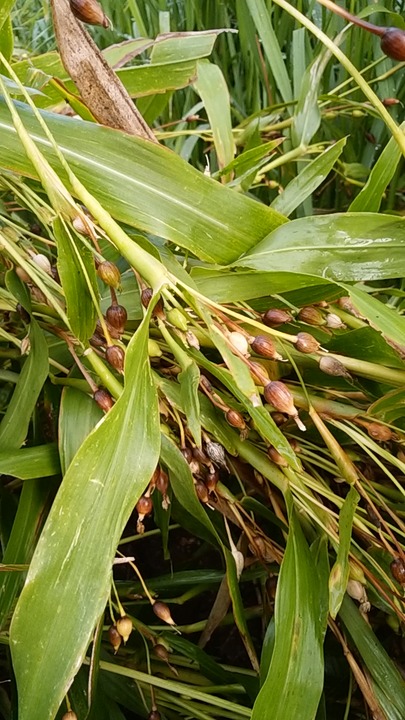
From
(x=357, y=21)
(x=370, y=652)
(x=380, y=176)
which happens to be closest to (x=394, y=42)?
(x=357, y=21)

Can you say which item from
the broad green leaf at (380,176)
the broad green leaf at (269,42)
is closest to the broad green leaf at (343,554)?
the broad green leaf at (380,176)

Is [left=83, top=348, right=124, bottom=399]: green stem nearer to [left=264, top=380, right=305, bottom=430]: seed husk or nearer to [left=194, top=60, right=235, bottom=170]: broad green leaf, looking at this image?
[left=264, top=380, right=305, bottom=430]: seed husk

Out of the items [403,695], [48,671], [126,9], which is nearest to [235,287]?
[48,671]

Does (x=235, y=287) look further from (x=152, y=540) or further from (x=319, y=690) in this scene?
(x=152, y=540)

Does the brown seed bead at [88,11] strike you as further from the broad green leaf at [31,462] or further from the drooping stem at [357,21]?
the broad green leaf at [31,462]

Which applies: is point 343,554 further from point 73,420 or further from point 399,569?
point 73,420
